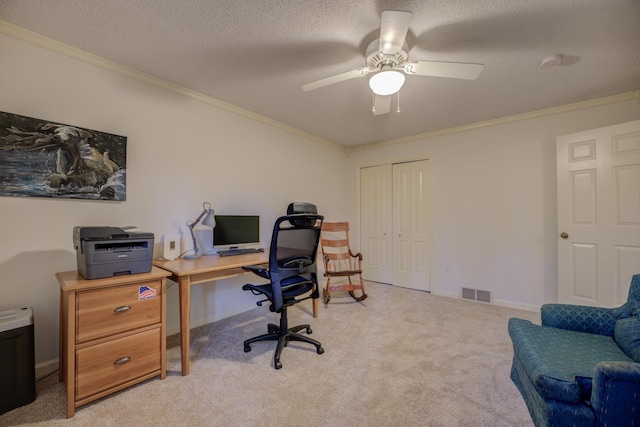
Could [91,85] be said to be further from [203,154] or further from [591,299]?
[591,299]

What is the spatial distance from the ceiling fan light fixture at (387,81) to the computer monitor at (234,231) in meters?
1.80

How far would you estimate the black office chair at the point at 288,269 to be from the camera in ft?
6.58

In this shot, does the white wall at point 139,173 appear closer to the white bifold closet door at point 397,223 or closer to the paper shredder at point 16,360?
the paper shredder at point 16,360

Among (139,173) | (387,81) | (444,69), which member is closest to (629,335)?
(444,69)

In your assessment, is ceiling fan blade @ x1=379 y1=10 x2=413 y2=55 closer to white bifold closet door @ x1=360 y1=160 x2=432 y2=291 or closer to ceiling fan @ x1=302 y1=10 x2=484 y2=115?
ceiling fan @ x1=302 y1=10 x2=484 y2=115

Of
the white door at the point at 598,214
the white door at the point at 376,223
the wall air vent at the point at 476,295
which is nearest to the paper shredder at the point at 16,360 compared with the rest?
the white door at the point at 376,223

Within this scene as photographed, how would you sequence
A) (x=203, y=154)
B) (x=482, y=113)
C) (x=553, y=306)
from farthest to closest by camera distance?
(x=482, y=113)
(x=203, y=154)
(x=553, y=306)

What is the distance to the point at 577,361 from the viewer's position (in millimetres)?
1285

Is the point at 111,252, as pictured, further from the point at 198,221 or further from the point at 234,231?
the point at 234,231

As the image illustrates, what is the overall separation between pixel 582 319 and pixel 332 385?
1.62m

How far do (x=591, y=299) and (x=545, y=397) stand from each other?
2.23 m

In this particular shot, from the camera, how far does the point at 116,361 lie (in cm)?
163

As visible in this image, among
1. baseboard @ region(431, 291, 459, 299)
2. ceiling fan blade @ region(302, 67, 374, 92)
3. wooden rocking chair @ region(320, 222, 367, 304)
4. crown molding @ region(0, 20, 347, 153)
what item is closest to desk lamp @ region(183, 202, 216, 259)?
crown molding @ region(0, 20, 347, 153)

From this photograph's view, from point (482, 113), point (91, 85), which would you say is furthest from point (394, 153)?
point (91, 85)
